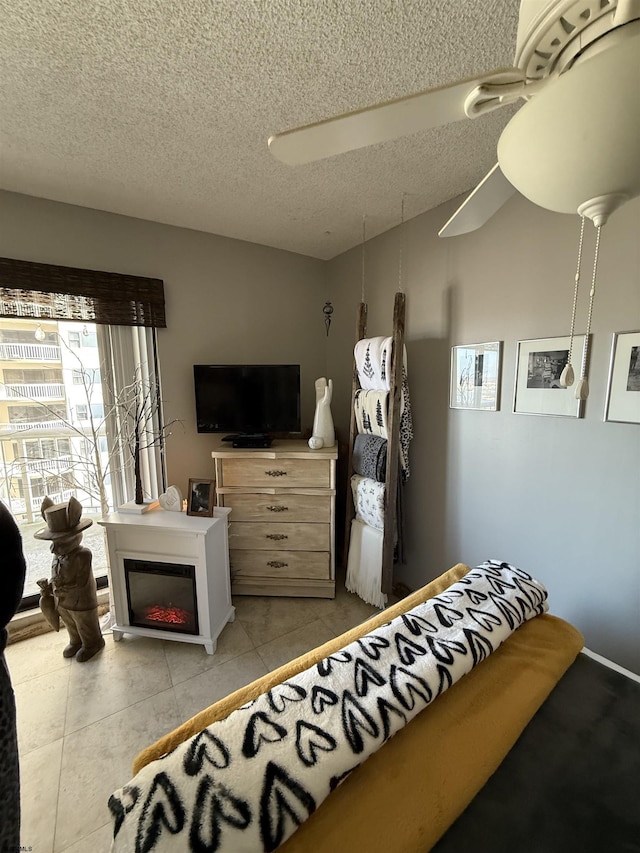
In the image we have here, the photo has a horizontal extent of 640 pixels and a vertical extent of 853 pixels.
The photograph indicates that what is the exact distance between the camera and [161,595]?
2.04 metres

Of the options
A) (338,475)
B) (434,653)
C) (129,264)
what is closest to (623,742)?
(434,653)

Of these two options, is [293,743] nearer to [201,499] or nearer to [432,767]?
[432,767]

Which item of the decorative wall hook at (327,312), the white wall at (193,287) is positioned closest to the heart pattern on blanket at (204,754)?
the white wall at (193,287)

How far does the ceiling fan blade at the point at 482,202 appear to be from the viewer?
0.90m

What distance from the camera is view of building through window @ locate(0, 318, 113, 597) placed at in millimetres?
2068

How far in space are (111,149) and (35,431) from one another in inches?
64.8

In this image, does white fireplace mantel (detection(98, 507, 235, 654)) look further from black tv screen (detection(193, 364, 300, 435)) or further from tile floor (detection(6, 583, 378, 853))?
black tv screen (detection(193, 364, 300, 435))

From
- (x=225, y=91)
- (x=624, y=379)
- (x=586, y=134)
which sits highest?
(x=225, y=91)

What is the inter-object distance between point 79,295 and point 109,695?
85.2 inches

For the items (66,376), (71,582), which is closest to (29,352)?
(66,376)

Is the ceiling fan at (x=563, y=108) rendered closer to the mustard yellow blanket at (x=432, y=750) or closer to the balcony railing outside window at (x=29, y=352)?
the mustard yellow blanket at (x=432, y=750)

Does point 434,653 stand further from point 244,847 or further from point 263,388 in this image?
point 263,388

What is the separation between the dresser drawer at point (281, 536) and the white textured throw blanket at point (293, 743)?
4.15 ft

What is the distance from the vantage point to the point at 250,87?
3.88 feet
